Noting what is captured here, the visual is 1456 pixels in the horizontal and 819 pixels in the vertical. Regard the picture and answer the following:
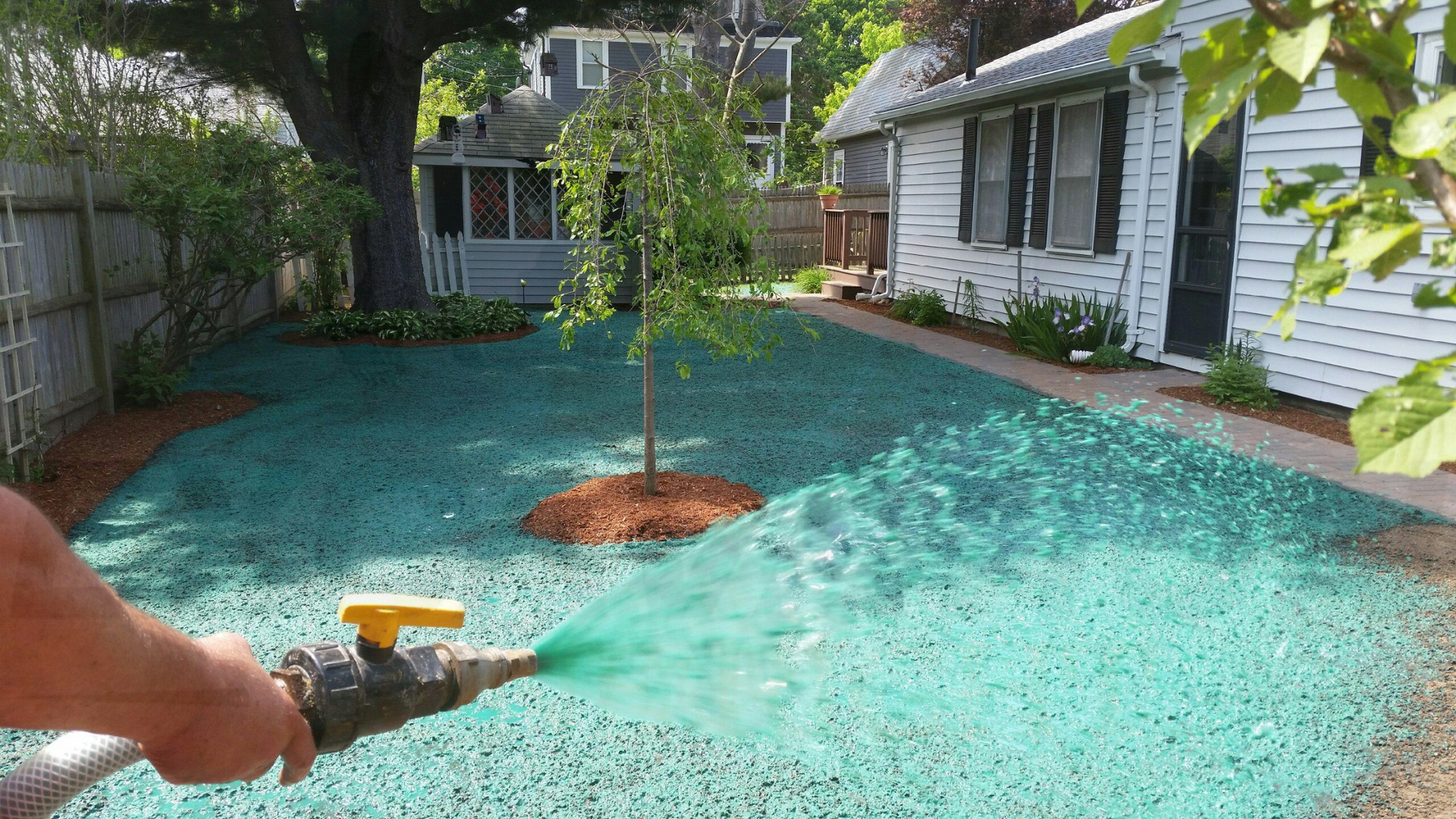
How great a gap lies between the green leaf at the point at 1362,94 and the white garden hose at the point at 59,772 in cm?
135

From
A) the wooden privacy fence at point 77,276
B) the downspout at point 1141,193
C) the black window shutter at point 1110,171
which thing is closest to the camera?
the wooden privacy fence at point 77,276

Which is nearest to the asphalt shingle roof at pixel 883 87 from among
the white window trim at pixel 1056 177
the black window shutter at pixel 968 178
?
the black window shutter at pixel 968 178

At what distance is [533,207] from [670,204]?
13.0 meters

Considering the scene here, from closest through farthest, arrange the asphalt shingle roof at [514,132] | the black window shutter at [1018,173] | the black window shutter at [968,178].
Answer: the black window shutter at [1018,173] < the black window shutter at [968,178] < the asphalt shingle roof at [514,132]

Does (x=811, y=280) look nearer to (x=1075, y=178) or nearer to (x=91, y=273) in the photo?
(x=1075, y=178)

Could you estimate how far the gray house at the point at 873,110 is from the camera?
26.9 meters

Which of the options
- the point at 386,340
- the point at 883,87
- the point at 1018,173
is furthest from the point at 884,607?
the point at 883,87

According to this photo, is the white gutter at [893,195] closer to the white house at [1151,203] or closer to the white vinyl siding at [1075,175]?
the white house at [1151,203]

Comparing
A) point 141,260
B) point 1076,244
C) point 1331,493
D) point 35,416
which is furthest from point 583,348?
point 1331,493

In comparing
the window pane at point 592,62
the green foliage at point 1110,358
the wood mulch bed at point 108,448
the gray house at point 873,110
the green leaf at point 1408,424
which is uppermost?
the window pane at point 592,62

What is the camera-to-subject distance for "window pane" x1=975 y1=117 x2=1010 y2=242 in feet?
42.7

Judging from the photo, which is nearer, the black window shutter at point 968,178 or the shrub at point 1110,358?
the shrub at point 1110,358

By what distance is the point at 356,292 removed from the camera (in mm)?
14188

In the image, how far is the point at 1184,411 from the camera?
8047 mm
